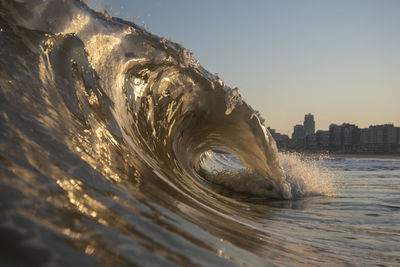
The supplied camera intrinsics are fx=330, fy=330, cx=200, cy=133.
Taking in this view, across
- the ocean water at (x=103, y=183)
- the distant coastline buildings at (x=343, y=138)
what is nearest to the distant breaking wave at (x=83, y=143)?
the ocean water at (x=103, y=183)

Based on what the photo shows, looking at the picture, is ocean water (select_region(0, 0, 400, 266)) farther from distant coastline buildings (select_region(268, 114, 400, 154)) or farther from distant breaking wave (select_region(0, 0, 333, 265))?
distant coastline buildings (select_region(268, 114, 400, 154))

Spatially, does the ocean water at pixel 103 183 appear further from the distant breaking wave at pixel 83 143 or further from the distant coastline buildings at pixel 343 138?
the distant coastline buildings at pixel 343 138

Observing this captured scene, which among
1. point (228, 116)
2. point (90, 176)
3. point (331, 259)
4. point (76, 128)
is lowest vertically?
point (331, 259)

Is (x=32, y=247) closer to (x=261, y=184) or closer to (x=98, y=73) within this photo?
(x=98, y=73)

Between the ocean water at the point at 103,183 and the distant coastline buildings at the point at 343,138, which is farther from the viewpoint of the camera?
the distant coastline buildings at the point at 343,138

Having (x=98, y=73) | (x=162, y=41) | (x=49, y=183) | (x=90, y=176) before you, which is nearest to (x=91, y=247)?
(x=49, y=183)

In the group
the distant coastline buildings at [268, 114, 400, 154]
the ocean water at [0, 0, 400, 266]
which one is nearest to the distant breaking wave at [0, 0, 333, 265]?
the ocean water at [0, 0, 400, 266]

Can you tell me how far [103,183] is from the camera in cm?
111

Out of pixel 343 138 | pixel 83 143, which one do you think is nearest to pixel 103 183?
pixel 83 143

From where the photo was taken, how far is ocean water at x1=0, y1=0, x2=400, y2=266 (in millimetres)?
771

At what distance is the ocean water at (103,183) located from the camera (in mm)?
771

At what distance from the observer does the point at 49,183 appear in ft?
2.86

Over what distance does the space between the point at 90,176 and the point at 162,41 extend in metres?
2.15

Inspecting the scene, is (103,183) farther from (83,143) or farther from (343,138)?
(343,138)
